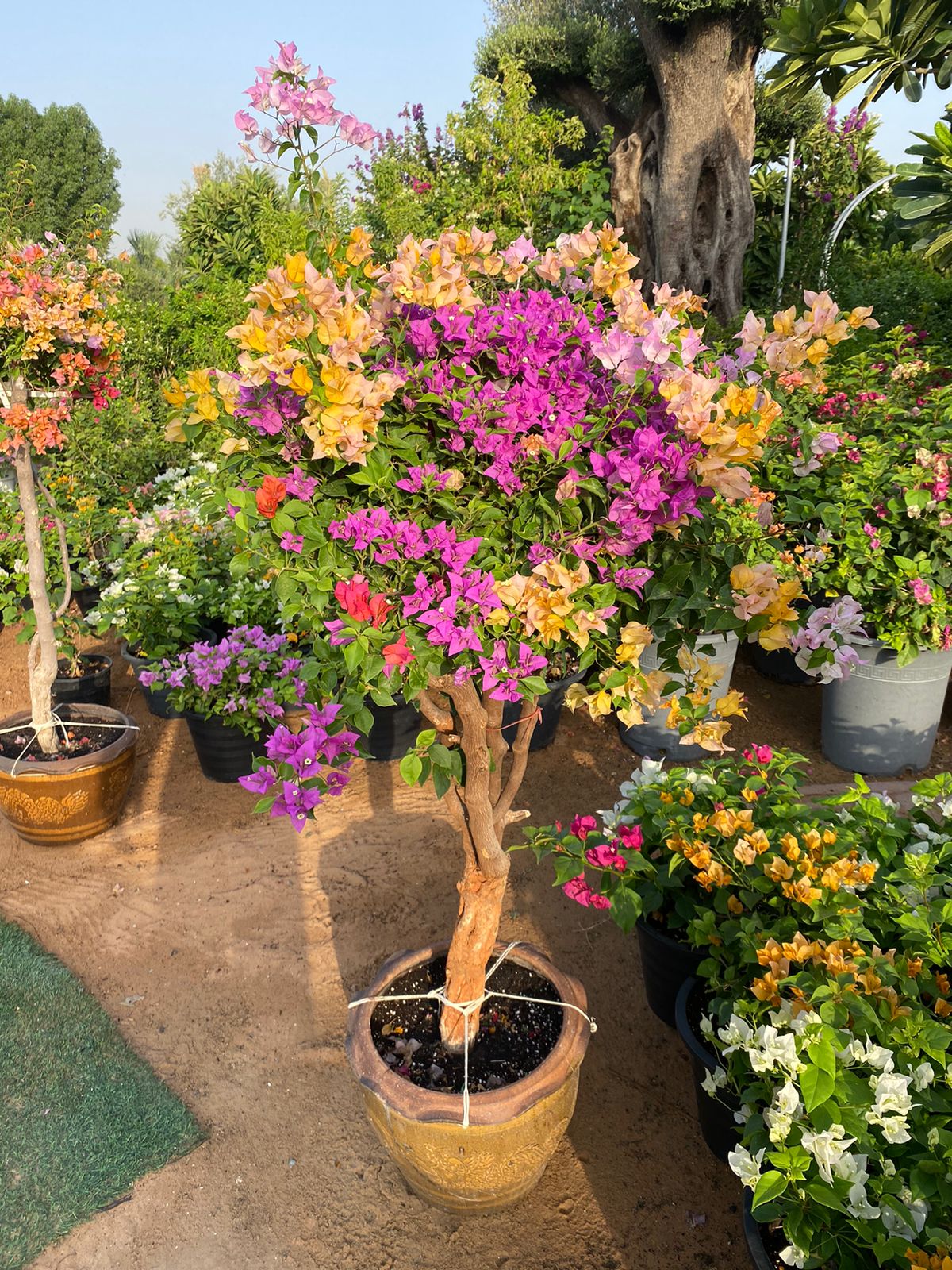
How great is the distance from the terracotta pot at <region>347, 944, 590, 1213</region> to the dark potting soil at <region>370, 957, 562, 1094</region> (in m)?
0.07

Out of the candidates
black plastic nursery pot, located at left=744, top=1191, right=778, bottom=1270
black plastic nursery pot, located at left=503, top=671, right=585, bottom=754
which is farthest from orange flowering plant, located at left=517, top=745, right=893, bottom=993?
black plastic nursery pot, located at left=503, top=671, right=585, bottom=754

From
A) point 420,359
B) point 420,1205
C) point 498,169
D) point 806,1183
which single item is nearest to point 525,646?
point 420,359

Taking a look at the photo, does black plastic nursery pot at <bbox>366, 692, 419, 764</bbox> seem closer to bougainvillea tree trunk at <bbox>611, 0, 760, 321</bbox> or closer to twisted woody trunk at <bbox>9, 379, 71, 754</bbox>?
twisted woody trunk at <bbox>9, 379, 71, 754</bbox>

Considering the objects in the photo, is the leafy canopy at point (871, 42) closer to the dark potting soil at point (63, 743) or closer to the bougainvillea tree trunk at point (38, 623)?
the bougainvillea tree trunk at point (38, 623)

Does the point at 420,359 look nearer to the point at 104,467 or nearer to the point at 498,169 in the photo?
the point at 104,467

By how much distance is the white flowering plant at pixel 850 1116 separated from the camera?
123 cm

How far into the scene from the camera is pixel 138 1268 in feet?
6.07

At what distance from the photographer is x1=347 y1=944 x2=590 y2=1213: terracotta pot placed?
172 cm

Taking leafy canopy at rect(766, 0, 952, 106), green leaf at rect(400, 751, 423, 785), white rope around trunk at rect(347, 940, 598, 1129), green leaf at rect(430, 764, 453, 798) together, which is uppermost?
leafy canopy at rect(766, 0, 952, 106)

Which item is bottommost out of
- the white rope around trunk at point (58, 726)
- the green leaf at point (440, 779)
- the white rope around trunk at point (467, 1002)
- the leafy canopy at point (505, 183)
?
the white rope around trunk at point (467, 1002)

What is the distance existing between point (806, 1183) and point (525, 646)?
91 cm

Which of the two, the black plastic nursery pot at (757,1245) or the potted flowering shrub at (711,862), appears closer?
the black plastic nursery pot at (757,1245)

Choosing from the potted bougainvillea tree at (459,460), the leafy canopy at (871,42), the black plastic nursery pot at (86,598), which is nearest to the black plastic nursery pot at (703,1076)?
the potted bougainvillea tree at (459,460)

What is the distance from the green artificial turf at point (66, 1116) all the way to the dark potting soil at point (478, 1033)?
0.64 metres
